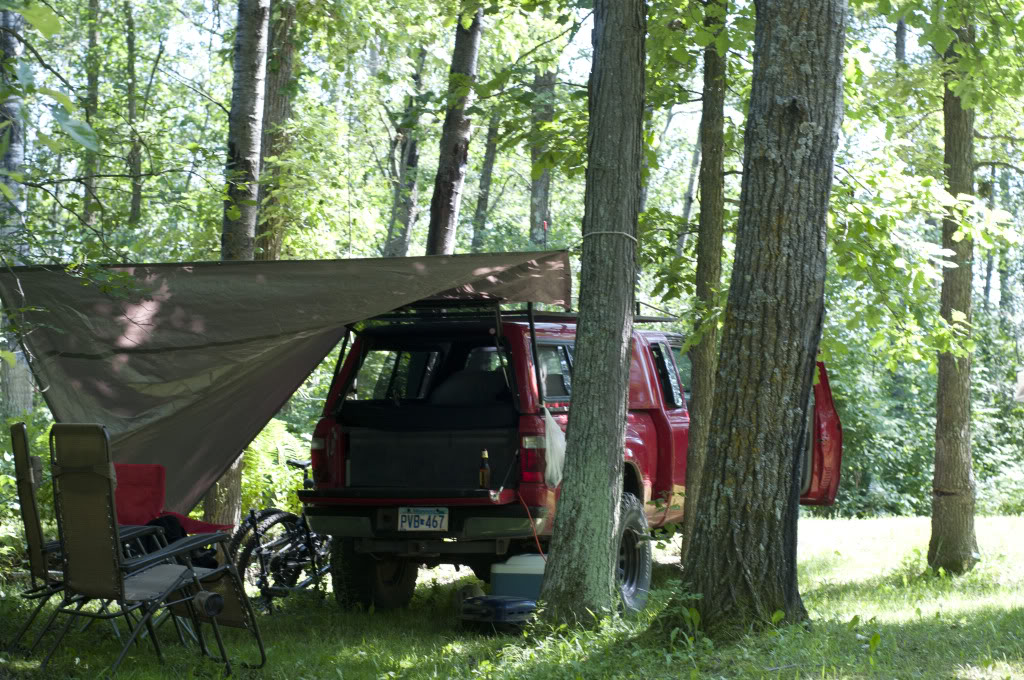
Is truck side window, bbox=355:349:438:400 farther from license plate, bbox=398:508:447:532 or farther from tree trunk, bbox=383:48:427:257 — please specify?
tree trunk, bbox=383:48:427:257

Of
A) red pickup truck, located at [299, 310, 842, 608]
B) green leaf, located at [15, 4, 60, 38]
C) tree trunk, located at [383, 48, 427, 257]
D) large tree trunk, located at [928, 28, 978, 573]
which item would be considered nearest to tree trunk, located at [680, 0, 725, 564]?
red pickup truck, located at [299, 310, 842, 608]

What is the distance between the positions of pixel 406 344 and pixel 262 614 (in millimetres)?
2268

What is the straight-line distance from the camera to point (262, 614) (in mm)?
8219

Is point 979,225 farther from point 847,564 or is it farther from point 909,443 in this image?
point 909,443

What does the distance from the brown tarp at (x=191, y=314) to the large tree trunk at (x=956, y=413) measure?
13.4ft

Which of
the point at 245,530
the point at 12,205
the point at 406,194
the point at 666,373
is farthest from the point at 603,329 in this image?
the point at 406,194

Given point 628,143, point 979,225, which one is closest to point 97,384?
point 628,143

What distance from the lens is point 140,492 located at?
690 cm

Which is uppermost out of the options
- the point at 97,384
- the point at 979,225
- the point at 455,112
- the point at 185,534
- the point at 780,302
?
the point at 455,112

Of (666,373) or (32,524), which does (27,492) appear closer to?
(32,524)

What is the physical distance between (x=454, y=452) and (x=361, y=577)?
128 cm

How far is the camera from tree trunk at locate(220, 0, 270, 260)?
9.13 metres

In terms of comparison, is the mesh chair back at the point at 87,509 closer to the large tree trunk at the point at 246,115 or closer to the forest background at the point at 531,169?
the forest background at the point at 531,169

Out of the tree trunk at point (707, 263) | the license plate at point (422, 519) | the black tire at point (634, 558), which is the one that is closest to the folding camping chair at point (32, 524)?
the license plate at point (422, 519)
